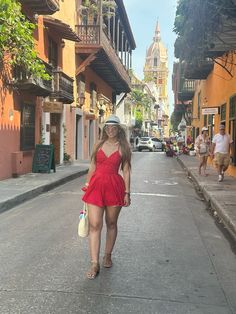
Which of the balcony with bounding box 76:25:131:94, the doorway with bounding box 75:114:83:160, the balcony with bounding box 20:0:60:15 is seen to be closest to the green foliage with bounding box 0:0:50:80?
the balcony with bounding box 20:0:60:15

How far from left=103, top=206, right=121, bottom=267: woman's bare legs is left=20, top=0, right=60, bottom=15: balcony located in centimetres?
1079

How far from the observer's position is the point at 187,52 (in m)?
9.20

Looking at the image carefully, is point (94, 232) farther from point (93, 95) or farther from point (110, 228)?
point (93, 95)

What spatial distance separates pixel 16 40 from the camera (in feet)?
38.8

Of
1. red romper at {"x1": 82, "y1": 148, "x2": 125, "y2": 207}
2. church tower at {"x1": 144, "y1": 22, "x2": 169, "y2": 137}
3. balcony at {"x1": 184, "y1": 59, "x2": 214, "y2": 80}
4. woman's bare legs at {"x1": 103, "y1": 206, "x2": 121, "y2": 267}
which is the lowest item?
woman's bare legs at {"x1": 103, "y1": 206, "x2": 121, "y2": 267}

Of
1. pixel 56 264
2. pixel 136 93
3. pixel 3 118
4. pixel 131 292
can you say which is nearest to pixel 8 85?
pixel 3 118

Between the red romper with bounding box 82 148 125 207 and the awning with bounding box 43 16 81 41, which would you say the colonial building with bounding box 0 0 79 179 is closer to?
the awning with bounding box 43 16 81 41

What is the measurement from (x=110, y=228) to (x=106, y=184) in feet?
1.89

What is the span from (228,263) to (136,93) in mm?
71635

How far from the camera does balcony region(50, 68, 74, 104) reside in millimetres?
17844

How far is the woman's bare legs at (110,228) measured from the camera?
5184mm

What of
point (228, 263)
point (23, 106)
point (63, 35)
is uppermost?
point (63, 35)

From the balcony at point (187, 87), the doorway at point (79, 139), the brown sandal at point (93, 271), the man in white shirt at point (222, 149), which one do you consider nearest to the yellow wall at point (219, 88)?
the man in white shirt at point (222, 149)

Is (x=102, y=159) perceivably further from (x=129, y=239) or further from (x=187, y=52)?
(x=187, y=52)
